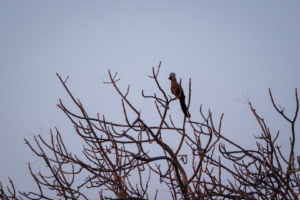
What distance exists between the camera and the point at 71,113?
173 cm

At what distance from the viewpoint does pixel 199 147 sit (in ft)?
6.66

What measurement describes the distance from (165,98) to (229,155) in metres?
0.75

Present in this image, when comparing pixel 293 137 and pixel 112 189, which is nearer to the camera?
pixel 293 137

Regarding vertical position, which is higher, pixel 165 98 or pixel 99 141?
pixel 165 98

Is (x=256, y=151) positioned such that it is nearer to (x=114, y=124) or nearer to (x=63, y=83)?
(x=114, y=124)

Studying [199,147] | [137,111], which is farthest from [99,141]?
[199,147]

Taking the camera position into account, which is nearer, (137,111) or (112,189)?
(137,111)

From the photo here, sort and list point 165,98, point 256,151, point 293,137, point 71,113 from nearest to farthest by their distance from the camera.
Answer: point 293,137, point 71,113, point 165,98, point 256,151

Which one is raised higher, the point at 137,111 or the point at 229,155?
the point at 137,111

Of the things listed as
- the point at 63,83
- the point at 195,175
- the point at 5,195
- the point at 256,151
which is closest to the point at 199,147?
the point at 195,175

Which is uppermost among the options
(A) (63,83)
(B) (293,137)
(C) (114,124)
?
(A) (63,83)

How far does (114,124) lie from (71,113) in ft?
1.09

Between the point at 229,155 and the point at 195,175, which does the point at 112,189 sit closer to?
the point at 195,175

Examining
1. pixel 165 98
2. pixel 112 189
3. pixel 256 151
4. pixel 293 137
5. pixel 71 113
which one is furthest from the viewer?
pixel 112 189
